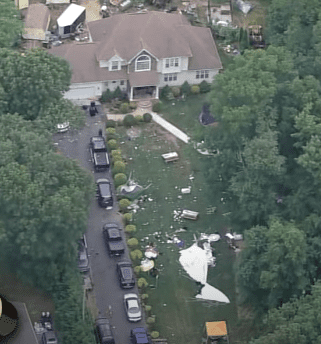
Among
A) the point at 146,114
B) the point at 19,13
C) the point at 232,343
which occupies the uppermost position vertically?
the point at 19,13

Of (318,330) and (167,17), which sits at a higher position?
(167,17)

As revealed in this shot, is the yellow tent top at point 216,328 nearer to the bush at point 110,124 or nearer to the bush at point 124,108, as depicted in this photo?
the bush at point 110,124

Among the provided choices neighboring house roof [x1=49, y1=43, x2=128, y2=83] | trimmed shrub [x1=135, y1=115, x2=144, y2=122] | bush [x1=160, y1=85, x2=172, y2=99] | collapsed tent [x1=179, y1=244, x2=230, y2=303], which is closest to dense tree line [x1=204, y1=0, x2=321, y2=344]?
collapsed tent [x1=179, y1=244, x2=230, y2=303]

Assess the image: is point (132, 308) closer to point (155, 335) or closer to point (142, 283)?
point (142, 283)

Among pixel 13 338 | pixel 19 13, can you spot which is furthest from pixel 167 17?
pixel 13 338

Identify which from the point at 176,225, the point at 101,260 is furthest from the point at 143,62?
the point at 101,260

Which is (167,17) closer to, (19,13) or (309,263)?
(19,13)

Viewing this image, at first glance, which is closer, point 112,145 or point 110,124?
point 112,145
